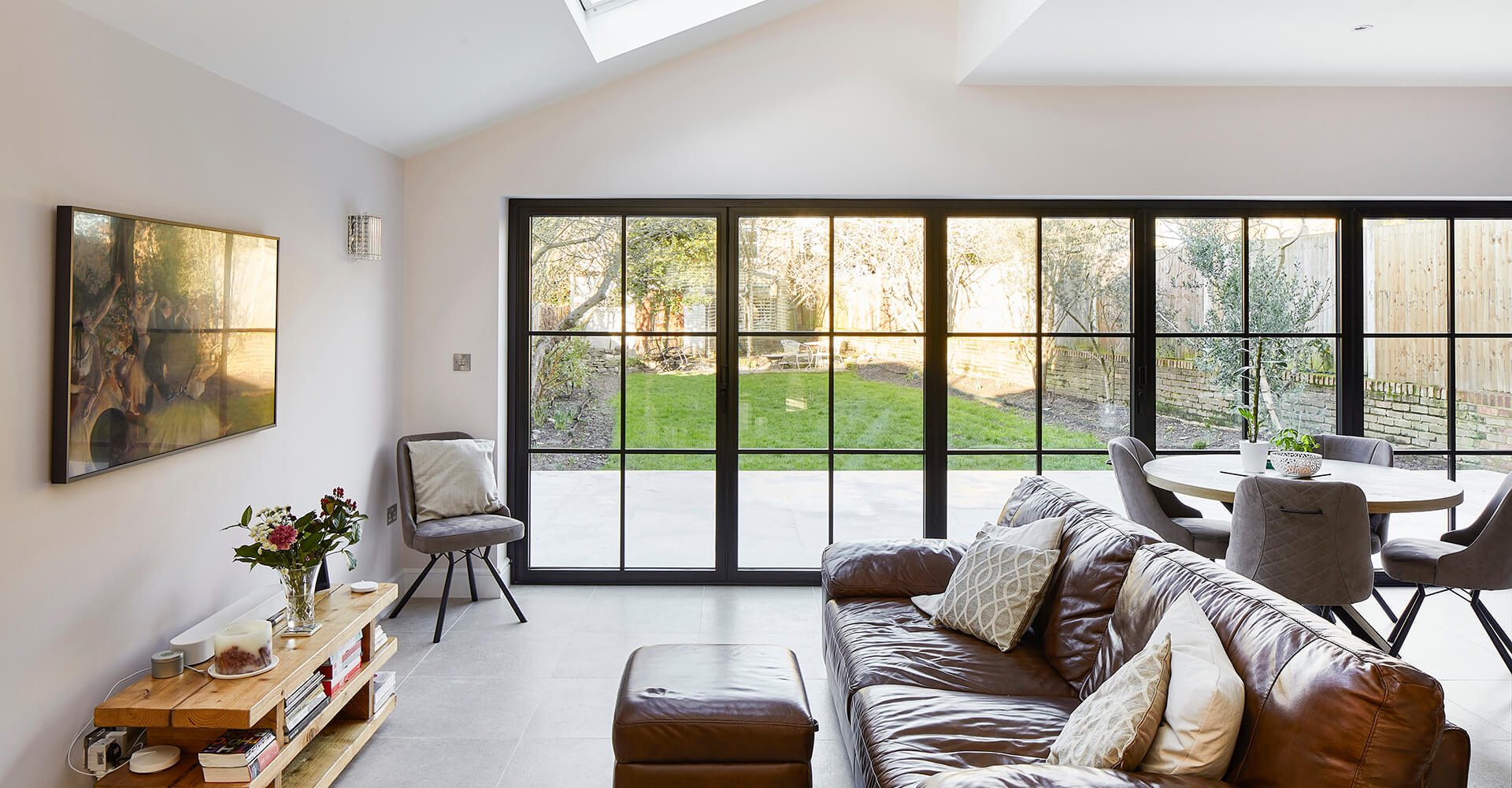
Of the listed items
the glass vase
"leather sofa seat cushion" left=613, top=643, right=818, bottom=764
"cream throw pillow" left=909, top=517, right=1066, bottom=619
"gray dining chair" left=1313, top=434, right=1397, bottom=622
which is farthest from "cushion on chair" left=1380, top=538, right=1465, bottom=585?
the glass vase

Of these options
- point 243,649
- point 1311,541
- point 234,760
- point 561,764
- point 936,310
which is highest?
point 936,310

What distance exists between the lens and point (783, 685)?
7.75 feet

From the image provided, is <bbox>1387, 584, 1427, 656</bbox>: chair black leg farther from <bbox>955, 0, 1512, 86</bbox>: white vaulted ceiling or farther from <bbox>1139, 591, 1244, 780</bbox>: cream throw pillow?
<bbox>1139, 591, 1244, 780</bbox>: cream throw pillow

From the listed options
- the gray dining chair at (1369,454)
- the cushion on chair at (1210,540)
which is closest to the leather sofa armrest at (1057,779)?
the cushion on chair at (1210,540)

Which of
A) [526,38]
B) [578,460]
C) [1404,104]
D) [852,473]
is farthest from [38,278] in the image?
[1404,104]

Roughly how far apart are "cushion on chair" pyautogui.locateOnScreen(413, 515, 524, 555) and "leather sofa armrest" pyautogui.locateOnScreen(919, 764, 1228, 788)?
2901 mm

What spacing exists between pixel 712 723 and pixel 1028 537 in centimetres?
124

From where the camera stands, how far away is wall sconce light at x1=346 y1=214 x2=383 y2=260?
3.81 metres

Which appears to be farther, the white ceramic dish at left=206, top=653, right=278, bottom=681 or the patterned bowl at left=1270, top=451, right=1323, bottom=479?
the patterned bowl at left=1270, top=451, right=1323, bottom=479

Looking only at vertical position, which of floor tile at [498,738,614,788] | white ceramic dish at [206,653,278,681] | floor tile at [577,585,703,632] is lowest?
floor tile at [498,738,614,788]

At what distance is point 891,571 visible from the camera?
10.3 ft

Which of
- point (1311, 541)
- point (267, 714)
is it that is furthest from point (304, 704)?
point (1311, 541)

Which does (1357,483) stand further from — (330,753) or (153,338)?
(153,338)

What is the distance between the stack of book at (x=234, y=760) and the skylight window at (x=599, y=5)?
120 inches
